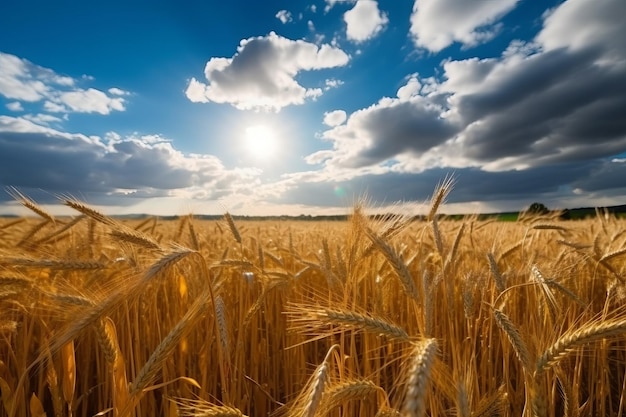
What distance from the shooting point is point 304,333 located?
9.70 feet

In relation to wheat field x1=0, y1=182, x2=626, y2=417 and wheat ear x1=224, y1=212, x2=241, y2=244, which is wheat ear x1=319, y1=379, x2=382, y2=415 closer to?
wheat field x1=0, y1=182, x2=626, y2=417

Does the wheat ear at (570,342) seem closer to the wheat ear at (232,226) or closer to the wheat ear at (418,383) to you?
the wheat ear at (418,383)

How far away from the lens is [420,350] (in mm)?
874

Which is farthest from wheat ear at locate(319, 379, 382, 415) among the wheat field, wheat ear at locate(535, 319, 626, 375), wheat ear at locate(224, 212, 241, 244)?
wheat ear at locate(224, 212, 241, 244)

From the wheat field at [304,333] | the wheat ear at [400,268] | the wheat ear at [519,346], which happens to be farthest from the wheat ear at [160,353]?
the wheat ear at [519,346]

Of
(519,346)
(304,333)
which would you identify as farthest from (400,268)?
(304,333)

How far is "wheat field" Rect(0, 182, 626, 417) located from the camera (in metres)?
1.27

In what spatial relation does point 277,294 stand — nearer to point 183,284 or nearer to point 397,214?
point 183,284

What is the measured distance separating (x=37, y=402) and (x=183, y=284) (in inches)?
38.2

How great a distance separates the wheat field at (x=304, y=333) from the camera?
1.27m

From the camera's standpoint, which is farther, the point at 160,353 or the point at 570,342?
the point at 160,353

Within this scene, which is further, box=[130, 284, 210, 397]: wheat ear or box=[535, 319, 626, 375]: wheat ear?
box=[130, 284, 210, 397]: wheat ear

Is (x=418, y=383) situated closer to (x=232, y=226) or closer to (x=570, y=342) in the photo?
(x=570, y=342)

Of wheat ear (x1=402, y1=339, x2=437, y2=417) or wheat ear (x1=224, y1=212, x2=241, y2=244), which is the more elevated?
wheat ear (x1=224, y1=212, x2=241, y2=244)
